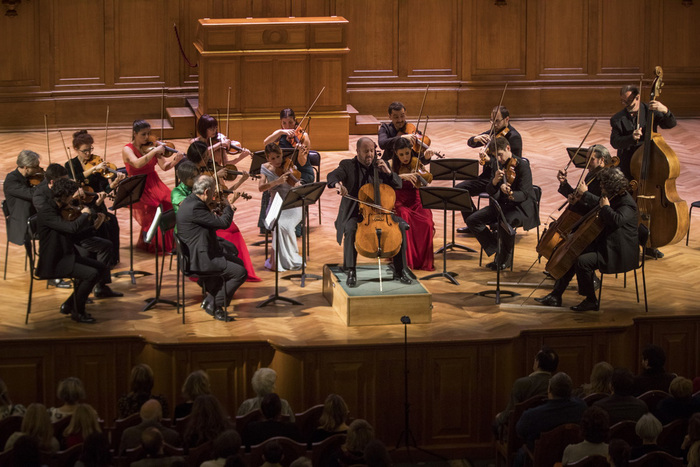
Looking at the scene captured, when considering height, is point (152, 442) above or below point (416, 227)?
below

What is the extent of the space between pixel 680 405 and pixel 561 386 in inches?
26.5

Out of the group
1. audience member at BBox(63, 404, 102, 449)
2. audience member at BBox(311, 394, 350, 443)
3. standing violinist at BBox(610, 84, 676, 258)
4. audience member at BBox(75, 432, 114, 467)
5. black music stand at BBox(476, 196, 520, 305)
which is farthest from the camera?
standing violinist at BBox(610, 84, 676, 258)

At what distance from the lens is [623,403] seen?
621 centimetres

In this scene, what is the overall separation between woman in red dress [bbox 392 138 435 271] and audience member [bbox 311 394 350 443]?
3.02m

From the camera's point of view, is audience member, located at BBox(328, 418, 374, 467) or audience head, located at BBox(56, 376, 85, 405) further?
audience head, located at BBox(56, 376, 85, 405)

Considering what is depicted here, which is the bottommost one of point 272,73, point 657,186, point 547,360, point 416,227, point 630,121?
point 547,360

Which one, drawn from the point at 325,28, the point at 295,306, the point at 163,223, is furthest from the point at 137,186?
Result: the point at 325,28

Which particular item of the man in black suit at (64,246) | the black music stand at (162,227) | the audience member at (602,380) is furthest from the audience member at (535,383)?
the man in black suit at (64,246)

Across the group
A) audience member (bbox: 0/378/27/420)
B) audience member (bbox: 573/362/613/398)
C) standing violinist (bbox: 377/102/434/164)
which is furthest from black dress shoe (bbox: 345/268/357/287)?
audience member (bbox: 0/378/27/420)

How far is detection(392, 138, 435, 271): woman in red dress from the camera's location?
8.99 metres

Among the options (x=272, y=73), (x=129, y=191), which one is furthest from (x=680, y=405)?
(x=272, y=73)

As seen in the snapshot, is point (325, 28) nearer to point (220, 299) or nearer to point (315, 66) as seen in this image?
point (315, 66)

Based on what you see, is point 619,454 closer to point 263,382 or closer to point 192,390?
point 263,382

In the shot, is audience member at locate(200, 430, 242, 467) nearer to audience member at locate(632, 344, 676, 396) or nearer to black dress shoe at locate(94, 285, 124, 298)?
audience member at locate(632, 344, 676, 396)
